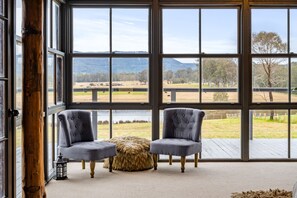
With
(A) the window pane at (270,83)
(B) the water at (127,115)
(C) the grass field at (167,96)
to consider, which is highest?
(A) the window pane at (270,83)

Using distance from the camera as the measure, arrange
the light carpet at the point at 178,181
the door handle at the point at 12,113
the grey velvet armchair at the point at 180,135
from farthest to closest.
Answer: the grey velvet armchair at the point at 180,135 → the light carpet at the point at 178,181 → the door handle at the point at 12,113

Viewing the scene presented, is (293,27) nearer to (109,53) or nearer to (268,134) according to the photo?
(268,134)

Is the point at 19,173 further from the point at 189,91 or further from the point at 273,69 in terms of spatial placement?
the point at 273,69

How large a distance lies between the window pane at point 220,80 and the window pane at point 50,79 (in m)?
2.57

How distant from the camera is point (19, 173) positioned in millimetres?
4445

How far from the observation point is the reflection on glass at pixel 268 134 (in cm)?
689

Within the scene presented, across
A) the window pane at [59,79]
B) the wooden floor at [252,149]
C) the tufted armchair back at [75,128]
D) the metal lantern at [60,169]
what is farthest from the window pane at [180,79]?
the metal lantern at [60,169]

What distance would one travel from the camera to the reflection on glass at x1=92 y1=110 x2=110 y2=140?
691cm

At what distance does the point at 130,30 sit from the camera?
6.91 metres

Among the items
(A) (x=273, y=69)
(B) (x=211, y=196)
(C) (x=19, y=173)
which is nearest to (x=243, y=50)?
(A) (x=273, y=69)

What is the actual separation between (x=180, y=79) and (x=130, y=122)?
1.15 meters

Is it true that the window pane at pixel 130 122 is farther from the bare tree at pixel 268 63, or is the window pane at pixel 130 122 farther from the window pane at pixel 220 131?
the bare tree at pixel 268 63

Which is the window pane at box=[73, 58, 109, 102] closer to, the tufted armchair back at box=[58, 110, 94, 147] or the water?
the water

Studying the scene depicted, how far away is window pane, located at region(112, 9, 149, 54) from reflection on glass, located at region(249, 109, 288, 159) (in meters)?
2.29
